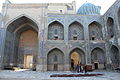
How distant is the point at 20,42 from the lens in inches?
993

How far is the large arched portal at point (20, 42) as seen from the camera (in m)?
21.7

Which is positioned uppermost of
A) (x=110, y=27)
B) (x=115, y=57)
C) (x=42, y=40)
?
(x=110, y=27)

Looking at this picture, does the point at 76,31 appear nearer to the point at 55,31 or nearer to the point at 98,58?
the point at 55,31

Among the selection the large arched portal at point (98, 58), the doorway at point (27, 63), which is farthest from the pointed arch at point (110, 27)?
the doorway at point (27, 63)

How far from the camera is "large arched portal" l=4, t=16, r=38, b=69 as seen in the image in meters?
21.7

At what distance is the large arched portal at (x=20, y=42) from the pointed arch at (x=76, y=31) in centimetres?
676

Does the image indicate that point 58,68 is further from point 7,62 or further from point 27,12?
point 27,12

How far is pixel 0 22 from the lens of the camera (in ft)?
68.6

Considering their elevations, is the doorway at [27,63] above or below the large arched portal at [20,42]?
below

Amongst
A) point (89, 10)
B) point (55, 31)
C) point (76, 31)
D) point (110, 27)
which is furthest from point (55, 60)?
point (89, 10)

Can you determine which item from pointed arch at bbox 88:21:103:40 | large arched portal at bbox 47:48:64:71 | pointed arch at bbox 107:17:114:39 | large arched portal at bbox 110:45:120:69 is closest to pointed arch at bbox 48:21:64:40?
large arched portal at bbox 47:48:64:71

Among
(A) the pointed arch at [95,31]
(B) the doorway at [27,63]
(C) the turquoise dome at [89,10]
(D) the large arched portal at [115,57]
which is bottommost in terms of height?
(B) the doorway at [27,63]

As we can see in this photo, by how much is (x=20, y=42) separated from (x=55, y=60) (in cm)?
974

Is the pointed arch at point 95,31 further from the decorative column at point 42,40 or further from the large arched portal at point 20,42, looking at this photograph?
the large arched portal at point 20,42
